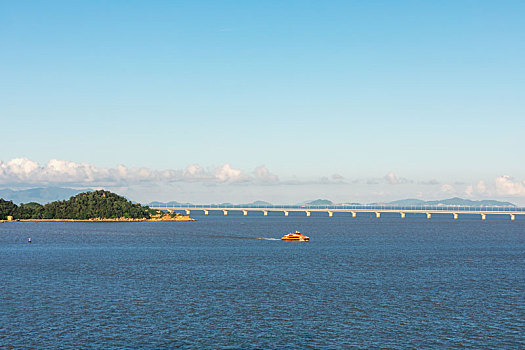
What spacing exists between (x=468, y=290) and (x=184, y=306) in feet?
146

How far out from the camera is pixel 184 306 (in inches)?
2795

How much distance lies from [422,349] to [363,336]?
657 centimetres

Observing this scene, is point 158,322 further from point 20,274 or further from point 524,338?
point 20,274


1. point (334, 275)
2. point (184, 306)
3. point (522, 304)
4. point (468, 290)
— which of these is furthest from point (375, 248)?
point (184, 306)

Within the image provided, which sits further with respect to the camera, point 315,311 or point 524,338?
point 315,311

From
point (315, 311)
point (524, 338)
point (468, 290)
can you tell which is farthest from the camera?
point (468, 290)

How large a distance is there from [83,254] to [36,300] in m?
68.6

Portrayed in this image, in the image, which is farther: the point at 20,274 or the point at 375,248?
the point at 375,248

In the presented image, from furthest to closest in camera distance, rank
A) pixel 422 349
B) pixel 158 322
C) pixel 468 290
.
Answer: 1. pixel 468 290
2. pixel 158 322
3. pixel 422 349

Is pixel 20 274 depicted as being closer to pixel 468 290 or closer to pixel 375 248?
pixel 468 290

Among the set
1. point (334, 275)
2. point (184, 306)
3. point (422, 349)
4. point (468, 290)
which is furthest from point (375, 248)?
point (422, 349)

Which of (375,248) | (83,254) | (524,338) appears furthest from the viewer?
(375,248)

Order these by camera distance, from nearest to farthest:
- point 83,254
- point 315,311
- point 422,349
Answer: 1. point 422,349
2. point 315,311
3. point 83,254

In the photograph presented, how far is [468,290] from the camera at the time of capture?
8494cm
